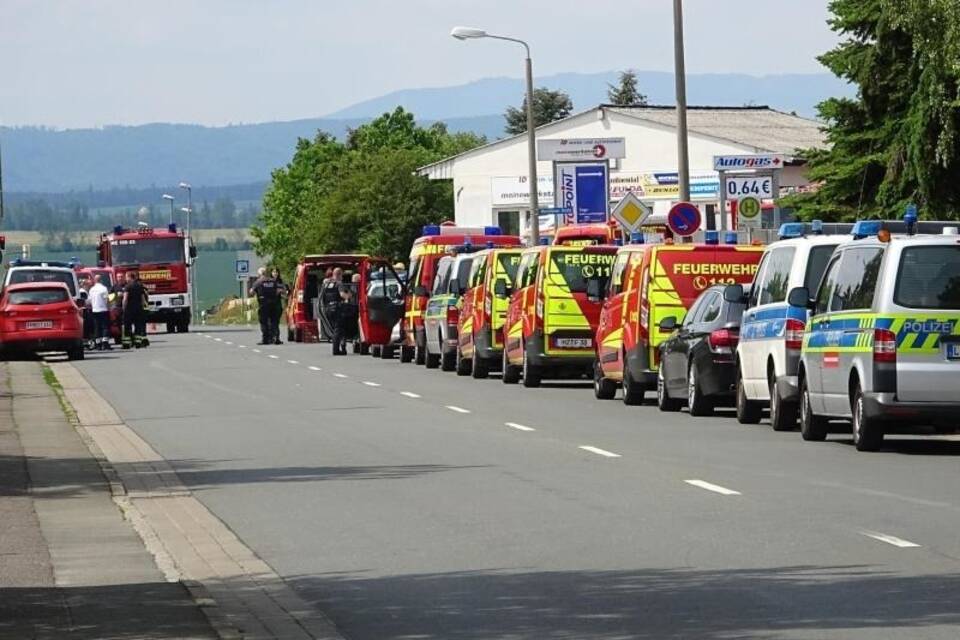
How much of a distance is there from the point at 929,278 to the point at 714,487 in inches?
158

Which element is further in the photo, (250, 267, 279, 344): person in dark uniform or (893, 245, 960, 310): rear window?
(250, 267, 279, 344): person in dark uniform

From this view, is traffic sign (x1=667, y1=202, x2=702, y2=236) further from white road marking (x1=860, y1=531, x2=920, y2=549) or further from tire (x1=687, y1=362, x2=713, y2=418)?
white road marking (x1=860, y1=531, x2=920, y2=549)

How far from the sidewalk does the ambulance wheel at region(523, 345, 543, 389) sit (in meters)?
11.8

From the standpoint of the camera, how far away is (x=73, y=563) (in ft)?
42.4

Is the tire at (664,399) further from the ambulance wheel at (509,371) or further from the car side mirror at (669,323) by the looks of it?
the ambulance wheel at (509,371)

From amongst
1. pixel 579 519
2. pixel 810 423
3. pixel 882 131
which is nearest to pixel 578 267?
pixel 882 131

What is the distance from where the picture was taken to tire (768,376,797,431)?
22.9 meters

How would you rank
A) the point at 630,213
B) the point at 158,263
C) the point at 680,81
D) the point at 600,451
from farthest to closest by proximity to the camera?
the point at 158,263
the point at 630,213
the point at 680,81
the point at 600,451

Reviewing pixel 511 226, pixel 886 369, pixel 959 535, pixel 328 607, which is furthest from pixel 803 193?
pixel 511 226

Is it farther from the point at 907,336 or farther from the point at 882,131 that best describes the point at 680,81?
the point at 907,336

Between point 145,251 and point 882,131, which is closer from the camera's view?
point 882,131

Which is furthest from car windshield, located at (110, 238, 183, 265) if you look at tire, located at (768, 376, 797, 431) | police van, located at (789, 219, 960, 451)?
police van, located at (789, 219, 960, 451)

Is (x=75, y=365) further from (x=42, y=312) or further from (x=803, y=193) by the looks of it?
(x=803, y=193)

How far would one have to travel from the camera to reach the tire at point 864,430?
19.7 m
